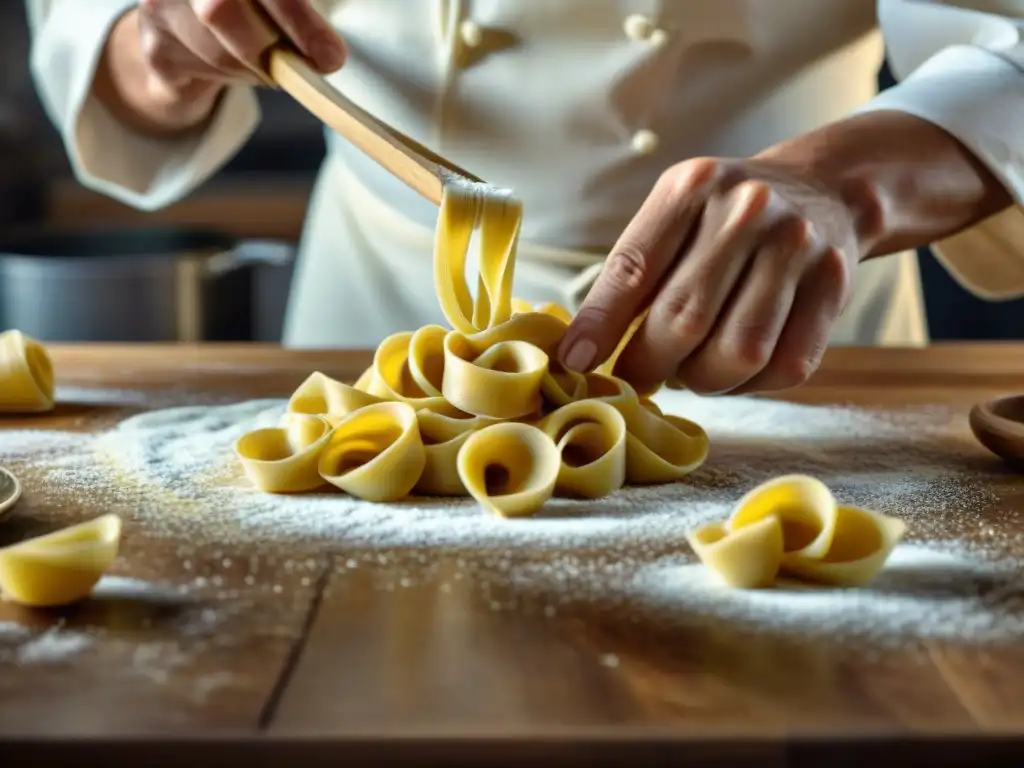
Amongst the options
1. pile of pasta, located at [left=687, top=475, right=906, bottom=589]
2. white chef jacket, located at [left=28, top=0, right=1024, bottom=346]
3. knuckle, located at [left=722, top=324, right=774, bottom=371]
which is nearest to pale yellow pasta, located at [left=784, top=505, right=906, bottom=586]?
pile of pasta, located at [left=687, top=475, right=906, bottom=589]

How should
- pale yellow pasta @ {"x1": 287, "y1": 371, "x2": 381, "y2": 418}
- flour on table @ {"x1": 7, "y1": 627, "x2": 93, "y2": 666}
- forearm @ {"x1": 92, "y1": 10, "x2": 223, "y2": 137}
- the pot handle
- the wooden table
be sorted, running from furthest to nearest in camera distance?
the pot handle < forearm @ {"x1": 92, "y1": 10, "x2": 223, "y2": 137} < pale yellow pasta @ {"x1": 287, "y1": 371, "x2": 381, "y2": 418} < flour on table @ {"x1": 7, "y1": 627, "x2": 93, "y2": 666} < the wooden table

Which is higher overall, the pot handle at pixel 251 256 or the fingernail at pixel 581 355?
the fingernail at pixel 581 355

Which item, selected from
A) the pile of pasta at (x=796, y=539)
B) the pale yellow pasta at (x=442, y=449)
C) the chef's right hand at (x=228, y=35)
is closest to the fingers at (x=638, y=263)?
the pale yellow pasta at (x=442, y=449)

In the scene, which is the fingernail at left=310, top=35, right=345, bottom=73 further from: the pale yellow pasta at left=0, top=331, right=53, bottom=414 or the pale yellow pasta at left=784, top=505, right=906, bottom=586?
the pale yellow pasta at left=784, top=505, right=906, bottom=586

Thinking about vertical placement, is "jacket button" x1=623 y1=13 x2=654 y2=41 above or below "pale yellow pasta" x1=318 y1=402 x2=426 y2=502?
above

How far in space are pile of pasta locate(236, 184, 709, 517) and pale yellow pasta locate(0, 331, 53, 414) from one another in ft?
1.14

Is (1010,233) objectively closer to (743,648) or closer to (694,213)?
(694,213)

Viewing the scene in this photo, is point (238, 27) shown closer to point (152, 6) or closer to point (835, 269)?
point (152, 6)

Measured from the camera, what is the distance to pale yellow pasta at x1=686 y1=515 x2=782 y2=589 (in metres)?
0.87

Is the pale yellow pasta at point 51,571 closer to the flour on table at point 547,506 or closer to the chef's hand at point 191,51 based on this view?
the flour on table at point 547,506

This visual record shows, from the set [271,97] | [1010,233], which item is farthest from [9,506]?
[271,97]

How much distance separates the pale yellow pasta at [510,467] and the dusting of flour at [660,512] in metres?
0.02

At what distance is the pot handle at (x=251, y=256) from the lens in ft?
8.23

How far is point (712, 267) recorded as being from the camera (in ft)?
3.72
